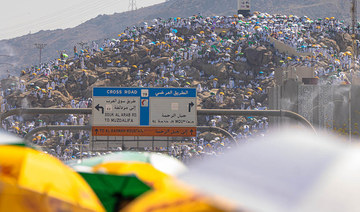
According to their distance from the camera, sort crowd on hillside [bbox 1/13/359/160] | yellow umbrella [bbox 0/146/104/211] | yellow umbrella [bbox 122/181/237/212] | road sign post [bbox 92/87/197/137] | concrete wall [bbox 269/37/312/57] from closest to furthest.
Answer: yellow umbrella [bbox 122/181/237/212]
yellow umbrella [bbox 0/146/104/211]
road sign post [bbox 92/87/197/137]
crowd on hillside [bbox 1/13/359/160]
concrete wall [bbox 269/37/312/57]

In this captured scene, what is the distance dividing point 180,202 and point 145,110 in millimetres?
15319

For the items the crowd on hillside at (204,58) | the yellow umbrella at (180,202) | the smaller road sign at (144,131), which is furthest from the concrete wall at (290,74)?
the crowd on hillside at (204,58)

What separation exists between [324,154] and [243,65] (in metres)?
78.2

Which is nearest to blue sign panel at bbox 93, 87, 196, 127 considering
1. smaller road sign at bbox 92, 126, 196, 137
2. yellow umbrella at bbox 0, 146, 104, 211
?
smaller road sign at bbox 92, 126, 196, 137

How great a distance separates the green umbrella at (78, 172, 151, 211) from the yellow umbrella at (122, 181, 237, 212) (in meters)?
0.33

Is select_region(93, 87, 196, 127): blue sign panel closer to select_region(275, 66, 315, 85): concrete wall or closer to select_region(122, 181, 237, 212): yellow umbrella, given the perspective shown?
select_region(275, 66, 315, 85): concrete wall

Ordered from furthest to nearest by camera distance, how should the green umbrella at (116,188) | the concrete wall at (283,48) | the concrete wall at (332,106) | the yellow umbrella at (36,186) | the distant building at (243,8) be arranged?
the distant building at (243,8), the concrete wall at (283,48), the concrete wall at (332,106), the green umbrella at (116,188), the yellow umbrella at (36,186)

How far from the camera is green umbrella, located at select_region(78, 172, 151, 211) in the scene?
5.37ft

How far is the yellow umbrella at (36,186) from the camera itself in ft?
4.45

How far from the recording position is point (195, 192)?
4.07ft

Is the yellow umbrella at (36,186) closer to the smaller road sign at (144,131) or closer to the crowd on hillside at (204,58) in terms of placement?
the smaller road sign at (144,131)

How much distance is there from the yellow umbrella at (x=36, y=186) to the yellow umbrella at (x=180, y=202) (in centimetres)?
19

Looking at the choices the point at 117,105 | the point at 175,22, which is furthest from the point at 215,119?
the point at 117,105

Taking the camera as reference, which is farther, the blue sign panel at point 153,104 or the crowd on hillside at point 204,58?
the crowd on hillside at point 204,58
